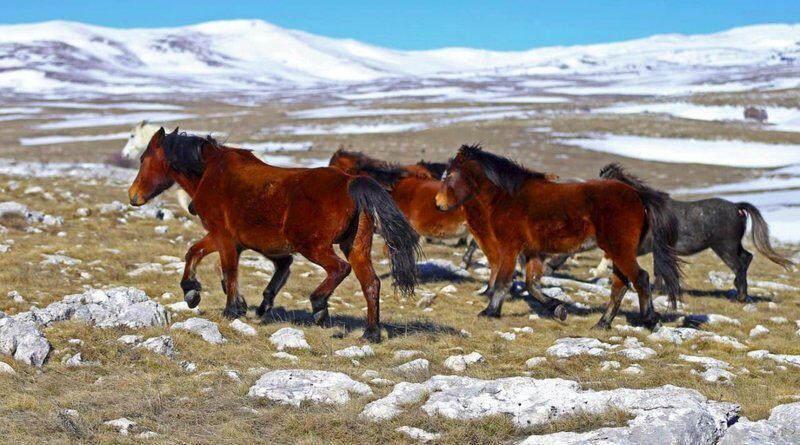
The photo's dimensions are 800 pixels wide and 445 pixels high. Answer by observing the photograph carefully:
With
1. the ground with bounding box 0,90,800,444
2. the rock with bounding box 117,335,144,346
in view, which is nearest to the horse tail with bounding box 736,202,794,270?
the ground with bounding box 0,90,800,444

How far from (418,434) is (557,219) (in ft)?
15.9

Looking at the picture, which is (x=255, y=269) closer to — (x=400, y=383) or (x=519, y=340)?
(x=519, y=340)

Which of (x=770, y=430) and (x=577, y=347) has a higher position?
(x=770, y=430)

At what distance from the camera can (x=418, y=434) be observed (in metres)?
5.41

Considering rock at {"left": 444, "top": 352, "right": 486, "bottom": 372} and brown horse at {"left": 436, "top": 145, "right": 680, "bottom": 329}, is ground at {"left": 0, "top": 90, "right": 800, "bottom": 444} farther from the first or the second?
brown horse at {"left": 436, "top": 145, "right": 680, "bottom": 329}

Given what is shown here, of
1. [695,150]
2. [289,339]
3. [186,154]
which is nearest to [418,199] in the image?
[186,154]

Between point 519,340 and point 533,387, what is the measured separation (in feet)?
8.88

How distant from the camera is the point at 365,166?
1373 centimetres

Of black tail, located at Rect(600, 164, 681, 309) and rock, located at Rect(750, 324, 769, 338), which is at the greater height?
black tail, located at Rect(600, 164, 681, 309)

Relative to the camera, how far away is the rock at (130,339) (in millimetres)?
7285

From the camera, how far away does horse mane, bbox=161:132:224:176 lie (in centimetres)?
902

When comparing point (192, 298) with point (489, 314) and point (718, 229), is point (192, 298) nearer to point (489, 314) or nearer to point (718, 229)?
point (489, 314)

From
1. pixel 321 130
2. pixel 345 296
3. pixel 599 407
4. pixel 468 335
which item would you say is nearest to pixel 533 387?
pixel 599 407

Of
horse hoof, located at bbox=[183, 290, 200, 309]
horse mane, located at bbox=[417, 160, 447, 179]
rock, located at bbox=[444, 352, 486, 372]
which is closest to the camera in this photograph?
rock, located at bbox=[444, 352, 486, 372]
